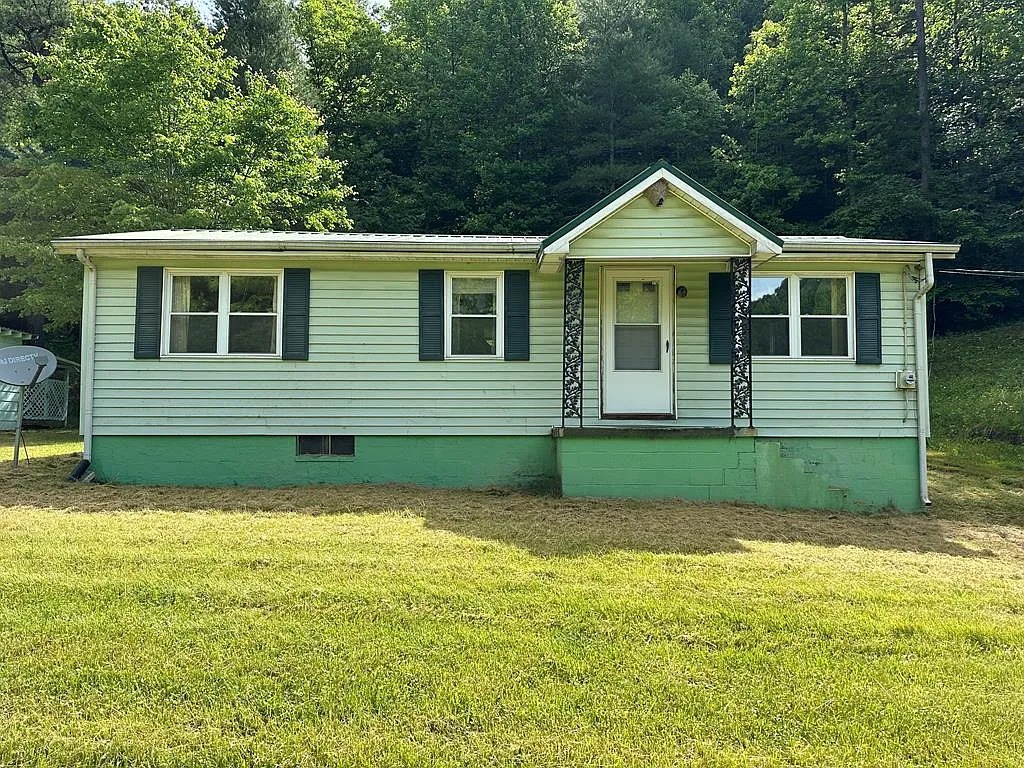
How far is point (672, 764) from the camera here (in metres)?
2.57

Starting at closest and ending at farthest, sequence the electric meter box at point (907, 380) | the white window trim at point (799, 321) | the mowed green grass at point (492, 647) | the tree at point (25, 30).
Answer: the mowed green grass at point (492, 647) < the electric meter box at point (907, 380) < the white window trim at point (799, 321) < the tree at point (25, 30)

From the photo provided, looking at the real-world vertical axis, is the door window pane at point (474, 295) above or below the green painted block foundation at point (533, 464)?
above

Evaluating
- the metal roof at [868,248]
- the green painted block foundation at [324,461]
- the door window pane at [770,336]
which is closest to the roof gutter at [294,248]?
the green painted block foundation at [324,461]

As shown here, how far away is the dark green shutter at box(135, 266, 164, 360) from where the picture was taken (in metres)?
8.38

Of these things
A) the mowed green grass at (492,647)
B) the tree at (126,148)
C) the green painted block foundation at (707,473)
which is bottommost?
the mowed green grass at (492,647)

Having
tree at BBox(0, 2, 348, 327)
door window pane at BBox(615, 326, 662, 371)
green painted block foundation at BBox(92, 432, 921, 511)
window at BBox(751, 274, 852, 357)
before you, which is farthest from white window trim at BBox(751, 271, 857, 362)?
tree at BBox(0, 2, 348, 327)

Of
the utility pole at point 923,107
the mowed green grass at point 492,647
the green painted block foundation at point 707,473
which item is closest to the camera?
the mowed green grass at point 492,647

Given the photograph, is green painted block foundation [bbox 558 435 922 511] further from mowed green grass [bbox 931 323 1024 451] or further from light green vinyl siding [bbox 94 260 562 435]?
mowed green grass [bbox 931 323 1024 451]

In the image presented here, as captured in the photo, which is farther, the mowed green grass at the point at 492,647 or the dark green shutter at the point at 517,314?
the dark green shutter at the point at 517,314

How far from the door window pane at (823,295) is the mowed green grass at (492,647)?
3.57 metres

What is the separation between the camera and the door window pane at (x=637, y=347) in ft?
28.5

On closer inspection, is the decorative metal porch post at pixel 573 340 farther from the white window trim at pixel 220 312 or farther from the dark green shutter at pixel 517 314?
the white window trim at pixel 220 312

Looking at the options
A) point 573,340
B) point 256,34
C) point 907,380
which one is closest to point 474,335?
point 573,340

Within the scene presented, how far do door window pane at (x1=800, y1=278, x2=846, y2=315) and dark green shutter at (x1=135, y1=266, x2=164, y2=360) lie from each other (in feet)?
26.6
